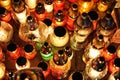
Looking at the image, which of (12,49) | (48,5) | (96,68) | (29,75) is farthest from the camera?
(48,5)

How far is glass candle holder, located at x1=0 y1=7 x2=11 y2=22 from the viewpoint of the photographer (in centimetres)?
102

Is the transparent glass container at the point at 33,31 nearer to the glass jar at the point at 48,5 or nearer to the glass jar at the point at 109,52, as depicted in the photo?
the glass jar at the point at 48,5

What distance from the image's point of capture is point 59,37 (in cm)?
93

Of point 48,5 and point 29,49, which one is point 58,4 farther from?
point 29,49

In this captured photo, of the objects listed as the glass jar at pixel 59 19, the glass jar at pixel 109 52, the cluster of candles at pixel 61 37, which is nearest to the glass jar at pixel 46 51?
the cluster of candles at pixel 61 37

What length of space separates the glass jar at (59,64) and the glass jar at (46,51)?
0.06m

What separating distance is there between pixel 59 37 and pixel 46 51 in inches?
3.4

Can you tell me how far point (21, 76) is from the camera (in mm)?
693

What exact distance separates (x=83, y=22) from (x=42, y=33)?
176mm

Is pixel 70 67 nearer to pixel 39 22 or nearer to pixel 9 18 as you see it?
pixel 39 22

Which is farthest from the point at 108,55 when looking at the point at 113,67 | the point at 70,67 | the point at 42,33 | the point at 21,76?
the point at 21,76

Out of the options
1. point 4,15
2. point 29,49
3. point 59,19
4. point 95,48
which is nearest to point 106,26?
point 95,48

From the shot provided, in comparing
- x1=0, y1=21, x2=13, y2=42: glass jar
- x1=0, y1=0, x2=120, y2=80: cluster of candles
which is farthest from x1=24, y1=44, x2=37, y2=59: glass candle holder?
x1=0, y1=21, x2=13, y2=42: glass jar

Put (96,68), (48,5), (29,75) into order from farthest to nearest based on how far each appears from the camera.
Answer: (48,5), (96,68), (29,75)
